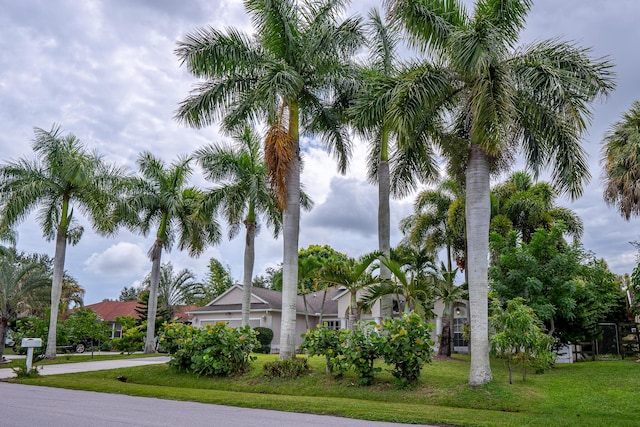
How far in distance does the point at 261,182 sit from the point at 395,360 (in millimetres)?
11413

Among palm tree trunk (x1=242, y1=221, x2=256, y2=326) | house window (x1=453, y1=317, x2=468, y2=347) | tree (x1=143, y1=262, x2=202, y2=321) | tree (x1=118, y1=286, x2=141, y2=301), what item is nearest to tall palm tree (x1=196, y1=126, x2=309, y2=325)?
palm tree trunk (x1=242, y1=221, x2=256, y2=326)

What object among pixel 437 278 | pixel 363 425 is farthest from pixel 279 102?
pixel 437 278

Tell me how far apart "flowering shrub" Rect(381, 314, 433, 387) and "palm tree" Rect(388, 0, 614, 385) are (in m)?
1.22

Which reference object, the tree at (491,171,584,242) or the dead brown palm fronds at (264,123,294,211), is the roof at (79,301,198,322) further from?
the dead brown palm fronds at (264,123,294,211)

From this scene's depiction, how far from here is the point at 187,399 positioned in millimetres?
12266

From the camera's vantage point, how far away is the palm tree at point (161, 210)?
90.9 feet

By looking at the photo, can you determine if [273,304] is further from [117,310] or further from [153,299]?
[117,310]

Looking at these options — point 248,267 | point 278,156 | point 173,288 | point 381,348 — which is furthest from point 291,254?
point 173,288

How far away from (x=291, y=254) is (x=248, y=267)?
825cm

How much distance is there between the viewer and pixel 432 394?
12.4 metres

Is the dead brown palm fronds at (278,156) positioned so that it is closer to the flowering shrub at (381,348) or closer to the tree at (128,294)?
the flowering shrub at (381,348)

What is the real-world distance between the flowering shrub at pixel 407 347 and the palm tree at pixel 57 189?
16.5 m

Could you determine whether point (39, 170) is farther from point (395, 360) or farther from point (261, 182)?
point (395, 360)

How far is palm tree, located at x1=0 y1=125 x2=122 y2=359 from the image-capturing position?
22828 millimetres
